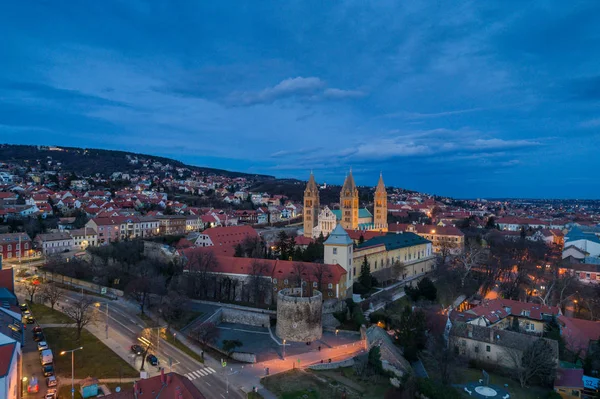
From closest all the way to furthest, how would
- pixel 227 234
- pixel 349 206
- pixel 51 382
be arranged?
1. pixel 51 382
2. pixel 227 234
3. pixel 349 206

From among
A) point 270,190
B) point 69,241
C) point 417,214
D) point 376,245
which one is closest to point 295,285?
point 376,245

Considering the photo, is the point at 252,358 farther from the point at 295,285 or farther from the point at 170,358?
the point at 295,285

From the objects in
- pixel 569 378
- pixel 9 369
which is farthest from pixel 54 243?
pixel 569 378

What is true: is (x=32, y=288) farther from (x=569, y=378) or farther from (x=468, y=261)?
(x=468, y=261)

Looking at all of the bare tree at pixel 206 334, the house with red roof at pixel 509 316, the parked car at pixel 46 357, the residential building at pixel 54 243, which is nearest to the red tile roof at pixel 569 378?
the house with red roof at pixel 509 316

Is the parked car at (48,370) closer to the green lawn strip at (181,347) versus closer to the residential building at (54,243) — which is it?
the green lawn strip at (181,347)

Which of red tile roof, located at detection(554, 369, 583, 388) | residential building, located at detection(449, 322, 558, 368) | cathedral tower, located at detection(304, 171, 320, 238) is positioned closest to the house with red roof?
residential building, located at detection(449, 322, 558, 368)
